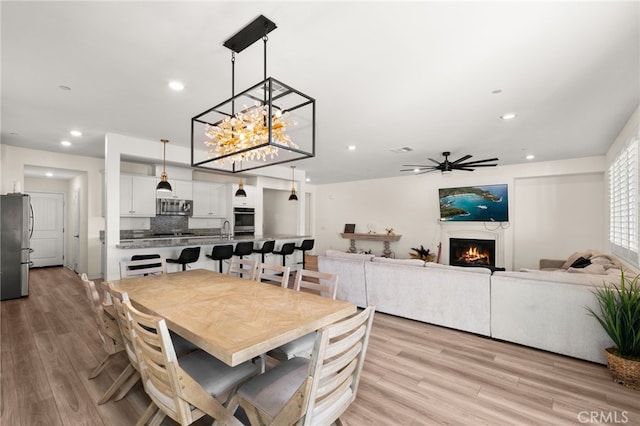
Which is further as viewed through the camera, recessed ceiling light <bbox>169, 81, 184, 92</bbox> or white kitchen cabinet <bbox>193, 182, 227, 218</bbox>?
white kitchen cabinet <bbox>193, 182, 227, 218</bbox>

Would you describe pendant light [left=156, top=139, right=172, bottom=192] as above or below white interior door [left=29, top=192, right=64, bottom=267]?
above

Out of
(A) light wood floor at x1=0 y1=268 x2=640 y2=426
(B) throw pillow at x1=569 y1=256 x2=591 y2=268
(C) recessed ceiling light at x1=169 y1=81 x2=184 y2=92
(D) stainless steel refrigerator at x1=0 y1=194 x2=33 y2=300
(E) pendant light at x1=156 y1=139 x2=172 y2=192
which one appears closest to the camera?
(A) light wood floor at x1=0 y1=268 x2=640 y2=426

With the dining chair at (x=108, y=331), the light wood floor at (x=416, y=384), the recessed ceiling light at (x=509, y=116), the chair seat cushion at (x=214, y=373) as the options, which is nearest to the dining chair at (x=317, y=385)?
the chair seat cushion at (x=214, y=373)

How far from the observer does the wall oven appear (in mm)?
7086

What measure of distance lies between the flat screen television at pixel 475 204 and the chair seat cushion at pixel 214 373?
6.70m

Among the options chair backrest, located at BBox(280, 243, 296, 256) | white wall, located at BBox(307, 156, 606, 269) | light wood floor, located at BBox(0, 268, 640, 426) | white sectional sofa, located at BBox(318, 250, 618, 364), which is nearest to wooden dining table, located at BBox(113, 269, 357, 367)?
light wood floor, located at BBox(0, 268, 640, 426)

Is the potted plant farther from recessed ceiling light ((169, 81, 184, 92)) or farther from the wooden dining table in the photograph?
recessed ceiling light ((169, 81, 184, 92))

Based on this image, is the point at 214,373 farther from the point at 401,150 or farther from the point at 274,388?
the point at 401,150

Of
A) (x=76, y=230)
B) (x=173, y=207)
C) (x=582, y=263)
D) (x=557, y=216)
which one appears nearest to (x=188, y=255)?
(x=173, y=207)

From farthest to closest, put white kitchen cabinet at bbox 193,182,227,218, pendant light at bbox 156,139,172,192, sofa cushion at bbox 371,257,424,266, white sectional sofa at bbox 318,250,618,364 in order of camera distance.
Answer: white kitchen cabinet at bbox 193,182,227,218 → pendant light at bbox 156,139,172,192 → sofa cushion at bbox 371,257,424,266 → white sectional sofa at bbox 318,250,618,364

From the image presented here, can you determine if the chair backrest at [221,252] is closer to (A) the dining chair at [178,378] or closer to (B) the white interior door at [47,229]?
(A) the dining chair at [178,378]

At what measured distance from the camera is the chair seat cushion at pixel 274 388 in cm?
148

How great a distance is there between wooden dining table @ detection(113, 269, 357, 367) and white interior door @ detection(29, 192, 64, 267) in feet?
23.7

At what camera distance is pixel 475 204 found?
7.05 metres
